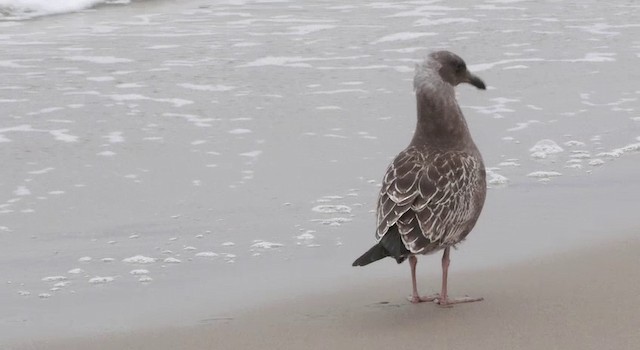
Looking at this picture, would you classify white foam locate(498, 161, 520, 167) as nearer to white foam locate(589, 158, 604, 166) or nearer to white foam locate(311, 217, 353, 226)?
white foam locate(589, 158, 604, 166)

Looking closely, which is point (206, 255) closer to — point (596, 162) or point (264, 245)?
point (264, 245)

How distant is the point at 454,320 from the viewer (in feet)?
17.2

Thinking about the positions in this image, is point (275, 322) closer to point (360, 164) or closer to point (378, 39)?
point (360, 164)

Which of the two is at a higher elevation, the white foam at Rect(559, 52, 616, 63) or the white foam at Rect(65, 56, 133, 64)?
the white foam at Rect(65, 56, 133, 64)

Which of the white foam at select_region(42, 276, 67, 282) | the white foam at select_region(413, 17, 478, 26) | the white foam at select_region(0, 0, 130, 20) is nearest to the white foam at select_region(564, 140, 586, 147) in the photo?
the white foam at select_region(42, 276, 67, 282)

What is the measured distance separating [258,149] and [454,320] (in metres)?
Result: 3.30

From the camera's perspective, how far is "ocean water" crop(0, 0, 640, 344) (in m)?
5.98

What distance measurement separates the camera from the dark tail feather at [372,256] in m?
4.98

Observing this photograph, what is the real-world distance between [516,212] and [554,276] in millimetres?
1129

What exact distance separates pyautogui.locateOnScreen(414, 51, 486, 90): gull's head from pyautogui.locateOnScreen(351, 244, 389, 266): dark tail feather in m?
1.15

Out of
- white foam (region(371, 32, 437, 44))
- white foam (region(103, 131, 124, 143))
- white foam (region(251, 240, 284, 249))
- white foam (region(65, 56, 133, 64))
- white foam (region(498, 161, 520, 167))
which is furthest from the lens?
white foam (region(371, 32, 437, 44))

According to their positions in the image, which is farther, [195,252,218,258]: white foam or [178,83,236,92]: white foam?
[178,83,236,92]: white foam

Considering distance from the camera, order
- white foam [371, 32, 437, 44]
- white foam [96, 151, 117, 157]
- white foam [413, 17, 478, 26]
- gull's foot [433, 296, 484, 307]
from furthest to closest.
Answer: white foam [413, 17, 478, 26] < white foam [371, 32, 437, 44] < white foam [96, 151, 117, 157] < gull's foot [433, 296, 484, 307]

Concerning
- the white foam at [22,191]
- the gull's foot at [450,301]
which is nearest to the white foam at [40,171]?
the white foam at [22,191]
